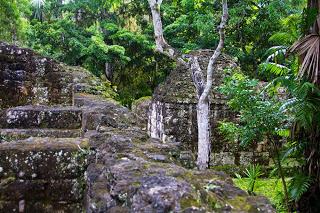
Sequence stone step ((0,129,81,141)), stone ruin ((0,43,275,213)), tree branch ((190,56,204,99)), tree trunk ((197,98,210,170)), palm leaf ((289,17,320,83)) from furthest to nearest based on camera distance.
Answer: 1. tree branch ((190,56,204,99))
2. tree trunk ((197,98,210,170))
3. palm leaf ((289,17,320,83))
4. stone step ((0,129,81,141))
5. stone ruin ((0,43,275,213))

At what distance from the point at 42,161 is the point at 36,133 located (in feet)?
5.19

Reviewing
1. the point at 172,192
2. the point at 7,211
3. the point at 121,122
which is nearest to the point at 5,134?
the point at 121,122

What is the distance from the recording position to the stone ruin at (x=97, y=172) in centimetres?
173

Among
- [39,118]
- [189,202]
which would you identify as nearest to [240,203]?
[189,202]

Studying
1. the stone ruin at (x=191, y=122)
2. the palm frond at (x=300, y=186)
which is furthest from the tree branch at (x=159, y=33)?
the palm frond at (x=300, y=186)

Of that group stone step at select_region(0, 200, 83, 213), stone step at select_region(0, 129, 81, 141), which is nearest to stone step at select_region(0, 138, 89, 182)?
stone step at select_region(0, 200, 83, 213)

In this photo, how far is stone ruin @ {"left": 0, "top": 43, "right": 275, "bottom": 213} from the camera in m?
1.73

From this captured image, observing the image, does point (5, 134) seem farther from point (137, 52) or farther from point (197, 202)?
point (137, 52)

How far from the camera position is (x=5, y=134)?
159 inches

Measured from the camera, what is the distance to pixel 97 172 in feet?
8.63

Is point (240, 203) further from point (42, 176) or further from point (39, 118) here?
point (39, 118)

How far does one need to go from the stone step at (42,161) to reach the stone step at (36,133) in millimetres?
1274

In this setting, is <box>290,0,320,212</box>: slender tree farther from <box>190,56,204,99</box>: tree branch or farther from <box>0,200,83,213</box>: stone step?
<box>190,56,204,99</box>: tree branch

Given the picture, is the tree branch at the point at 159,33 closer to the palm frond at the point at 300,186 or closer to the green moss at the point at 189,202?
the palm frond at the point at 300,186
